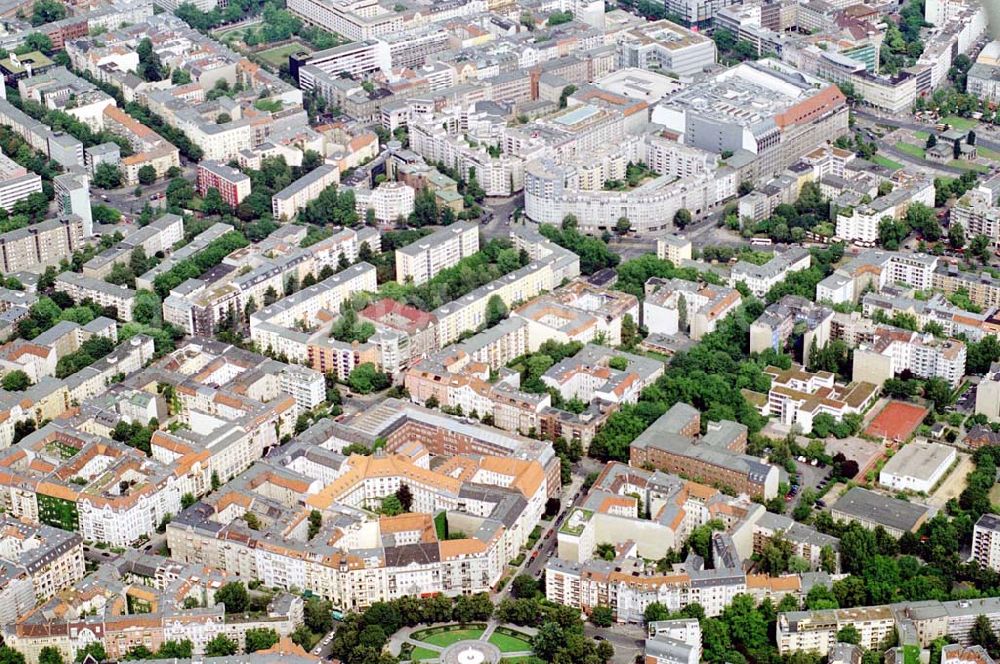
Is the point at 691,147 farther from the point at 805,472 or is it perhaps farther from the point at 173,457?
the point at 173,457

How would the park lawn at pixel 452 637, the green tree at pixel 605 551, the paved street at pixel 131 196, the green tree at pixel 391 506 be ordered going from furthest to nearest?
the paved street at pixel 131 196 → the green tree at pixel 391 506 → the green tree at pixel 605 551 → the park lawn at pixel 452 637

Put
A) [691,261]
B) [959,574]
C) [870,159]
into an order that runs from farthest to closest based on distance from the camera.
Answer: [870,159]
[691,261]
[959,574]

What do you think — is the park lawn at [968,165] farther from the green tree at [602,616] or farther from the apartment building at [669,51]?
the green tree at [602,616]

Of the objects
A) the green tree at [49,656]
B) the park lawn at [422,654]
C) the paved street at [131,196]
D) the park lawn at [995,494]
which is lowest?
the park lawn at [422,654]

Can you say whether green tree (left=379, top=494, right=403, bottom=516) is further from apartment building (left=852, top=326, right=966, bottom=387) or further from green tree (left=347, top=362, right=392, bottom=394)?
apartment building (left=852, top=326, right=966, bottom=387)

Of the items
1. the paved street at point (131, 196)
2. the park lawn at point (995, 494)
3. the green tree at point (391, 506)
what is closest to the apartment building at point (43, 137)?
the paved street at point (131, 196)

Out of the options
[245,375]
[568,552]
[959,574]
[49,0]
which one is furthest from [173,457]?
[49,0]

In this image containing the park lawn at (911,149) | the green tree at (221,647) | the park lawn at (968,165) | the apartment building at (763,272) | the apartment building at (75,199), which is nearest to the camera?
the green tree at (221,647)

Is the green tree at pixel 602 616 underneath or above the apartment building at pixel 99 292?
underneath

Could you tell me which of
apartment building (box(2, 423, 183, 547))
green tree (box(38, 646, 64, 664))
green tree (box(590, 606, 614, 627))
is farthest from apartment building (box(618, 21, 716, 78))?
green tree (box(38, 646, 64, 664))
